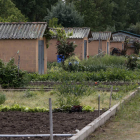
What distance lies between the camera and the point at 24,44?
19.0 metres

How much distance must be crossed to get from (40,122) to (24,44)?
41.9ft

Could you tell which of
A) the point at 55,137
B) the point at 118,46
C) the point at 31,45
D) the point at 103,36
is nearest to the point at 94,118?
the point at 55,137

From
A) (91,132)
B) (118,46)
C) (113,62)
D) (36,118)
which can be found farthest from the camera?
(118,46)

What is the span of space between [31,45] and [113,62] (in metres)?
5.84

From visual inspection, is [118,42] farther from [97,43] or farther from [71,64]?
[71,64]

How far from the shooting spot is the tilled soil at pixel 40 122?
5992 mm

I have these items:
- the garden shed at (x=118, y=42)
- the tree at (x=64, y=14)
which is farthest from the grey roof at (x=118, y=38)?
the tree at (x=64, y=14)

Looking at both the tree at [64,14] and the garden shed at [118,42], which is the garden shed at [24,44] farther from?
the tree at [64,14]

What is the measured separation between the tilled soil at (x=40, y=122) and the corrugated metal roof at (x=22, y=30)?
452 inches

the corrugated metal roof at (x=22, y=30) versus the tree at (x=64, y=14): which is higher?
the tree at (x=64, y=14)

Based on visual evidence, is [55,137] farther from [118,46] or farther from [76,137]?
[118,46]

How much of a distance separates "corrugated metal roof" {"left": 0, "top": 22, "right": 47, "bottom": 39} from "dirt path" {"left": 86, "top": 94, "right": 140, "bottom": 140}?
35.5 ft

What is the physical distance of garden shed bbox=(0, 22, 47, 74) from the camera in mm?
18750

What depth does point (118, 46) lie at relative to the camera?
42531mm
